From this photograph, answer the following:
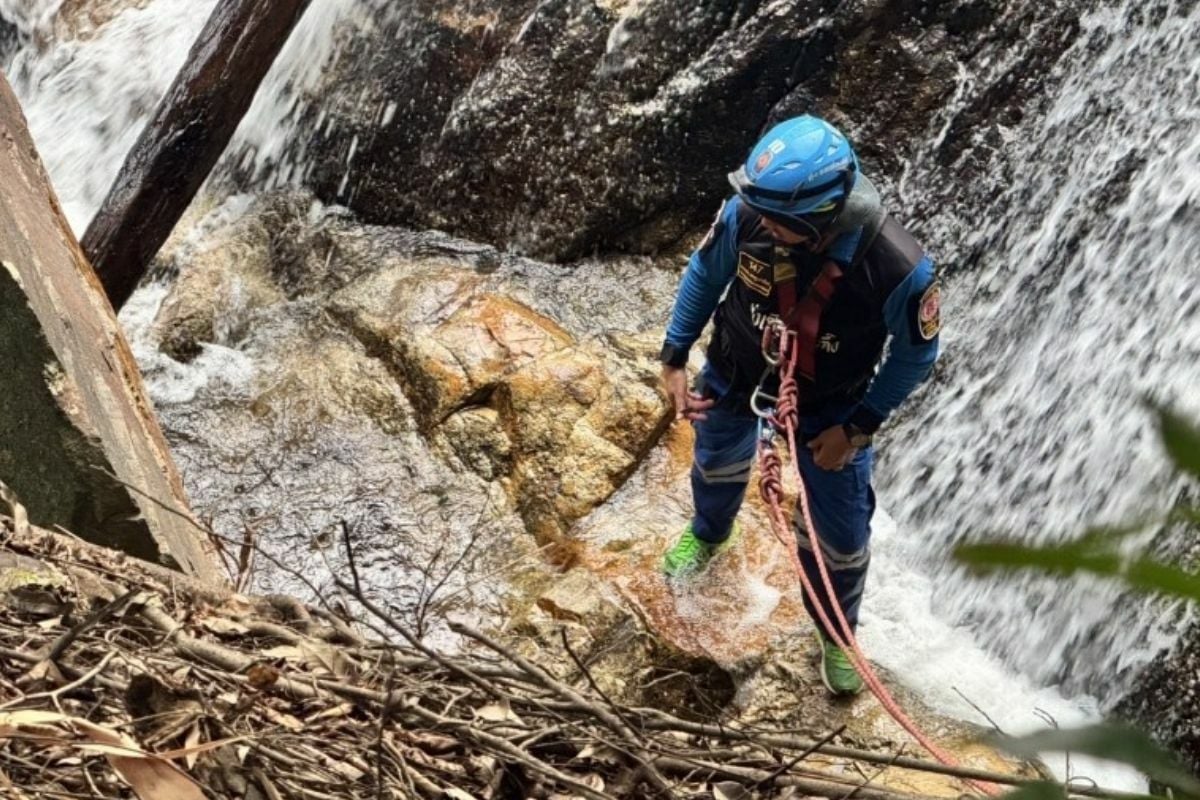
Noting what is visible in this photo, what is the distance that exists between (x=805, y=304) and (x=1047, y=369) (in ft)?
6.99

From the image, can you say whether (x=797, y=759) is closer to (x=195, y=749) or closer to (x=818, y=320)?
(x=195, y=749)

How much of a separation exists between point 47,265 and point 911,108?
395 cm

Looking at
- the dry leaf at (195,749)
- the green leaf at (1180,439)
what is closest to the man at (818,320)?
the dry leaf at (195,749)

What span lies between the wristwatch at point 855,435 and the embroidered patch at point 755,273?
419 millimetres

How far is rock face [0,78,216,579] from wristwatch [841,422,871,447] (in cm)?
173

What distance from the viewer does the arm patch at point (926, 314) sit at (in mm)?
3023

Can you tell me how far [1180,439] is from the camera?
1.47 feet

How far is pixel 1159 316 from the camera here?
457 centimetres

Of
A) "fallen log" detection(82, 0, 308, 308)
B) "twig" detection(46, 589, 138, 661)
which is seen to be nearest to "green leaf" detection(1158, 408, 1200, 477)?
"twig" detection(46, 589, 138, 661)

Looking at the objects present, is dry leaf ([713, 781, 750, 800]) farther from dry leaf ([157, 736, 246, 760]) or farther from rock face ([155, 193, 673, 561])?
rock face ([155, 193, 673, 561])

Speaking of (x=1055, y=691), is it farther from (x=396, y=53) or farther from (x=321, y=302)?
(x=396, y=53)

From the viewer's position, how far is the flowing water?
4.19 meters

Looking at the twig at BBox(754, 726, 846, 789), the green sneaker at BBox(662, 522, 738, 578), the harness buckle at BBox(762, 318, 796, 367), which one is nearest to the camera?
the twig at BBox(754, 726, 846, 789)

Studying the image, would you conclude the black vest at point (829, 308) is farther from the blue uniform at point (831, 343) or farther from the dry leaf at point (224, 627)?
the dry leaf at point (224, 627)
